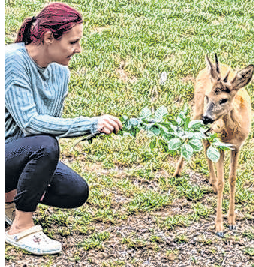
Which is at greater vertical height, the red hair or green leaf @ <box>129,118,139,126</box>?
the red hair

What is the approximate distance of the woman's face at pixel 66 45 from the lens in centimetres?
320

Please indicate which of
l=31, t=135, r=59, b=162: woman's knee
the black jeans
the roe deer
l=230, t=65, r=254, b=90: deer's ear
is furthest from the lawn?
l=230, t=65, r=254, b=90: deer's ear

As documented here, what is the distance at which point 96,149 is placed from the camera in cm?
549

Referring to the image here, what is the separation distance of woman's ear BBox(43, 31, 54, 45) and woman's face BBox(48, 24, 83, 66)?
2cm

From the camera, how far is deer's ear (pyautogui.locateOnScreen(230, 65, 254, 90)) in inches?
156

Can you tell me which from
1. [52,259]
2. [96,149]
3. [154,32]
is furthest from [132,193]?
→ [154,32]

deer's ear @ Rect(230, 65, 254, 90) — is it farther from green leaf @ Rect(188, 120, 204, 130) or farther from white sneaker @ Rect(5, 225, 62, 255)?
white sneaker @ Rect(5, 225, 62, 255)

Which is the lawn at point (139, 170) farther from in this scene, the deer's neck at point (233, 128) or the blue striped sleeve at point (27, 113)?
the blue striped sleeve at point (27, 113)

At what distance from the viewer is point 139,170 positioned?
5.14 m

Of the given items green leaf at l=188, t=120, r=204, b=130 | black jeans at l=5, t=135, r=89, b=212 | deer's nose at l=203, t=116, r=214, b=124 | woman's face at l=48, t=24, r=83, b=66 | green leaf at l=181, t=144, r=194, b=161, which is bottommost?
black jeans at l=5, t=135, r=89, b=212

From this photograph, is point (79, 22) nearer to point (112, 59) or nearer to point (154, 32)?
point (112, 59)

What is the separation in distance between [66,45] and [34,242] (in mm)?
1513

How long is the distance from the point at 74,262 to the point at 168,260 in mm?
756

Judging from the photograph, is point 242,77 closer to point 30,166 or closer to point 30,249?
point 30,166
